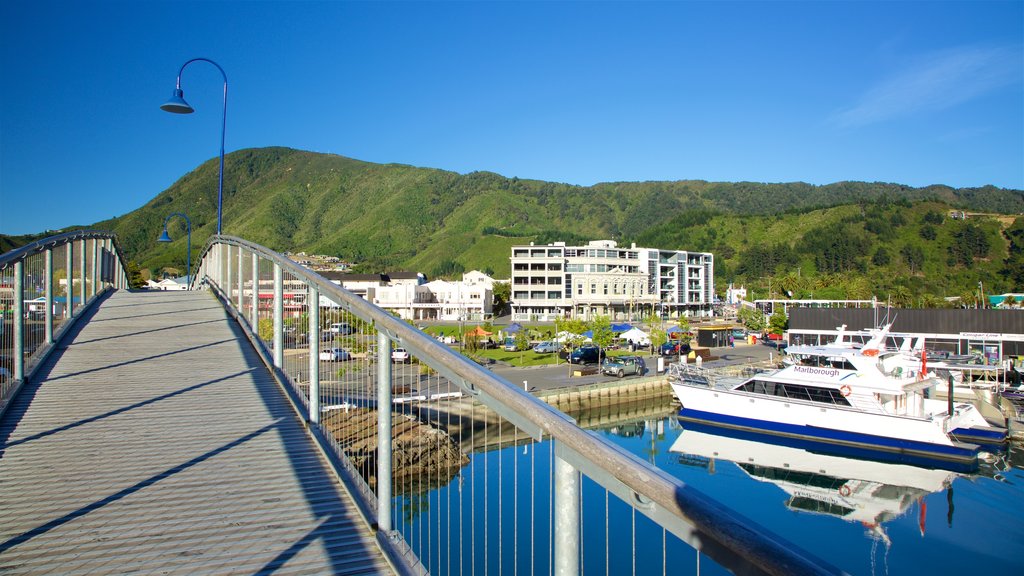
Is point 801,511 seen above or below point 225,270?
below

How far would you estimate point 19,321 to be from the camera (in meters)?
6.95

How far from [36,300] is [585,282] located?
73.3 m

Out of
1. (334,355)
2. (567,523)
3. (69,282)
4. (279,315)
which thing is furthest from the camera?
(69,282)

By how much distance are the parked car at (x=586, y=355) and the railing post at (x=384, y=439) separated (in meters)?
36.8

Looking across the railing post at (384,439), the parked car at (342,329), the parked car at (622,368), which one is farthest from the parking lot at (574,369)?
the railing post at (384,439)

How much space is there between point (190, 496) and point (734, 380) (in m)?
30.2

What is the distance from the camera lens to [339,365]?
6.18 metres

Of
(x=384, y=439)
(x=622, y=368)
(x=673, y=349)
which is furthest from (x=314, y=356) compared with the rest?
(x=673, y=349)

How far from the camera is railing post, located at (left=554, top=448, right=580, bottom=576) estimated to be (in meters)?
1.99

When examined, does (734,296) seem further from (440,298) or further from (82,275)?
(82,275)

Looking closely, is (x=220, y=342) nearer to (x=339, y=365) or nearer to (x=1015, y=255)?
(x=339, y=365)

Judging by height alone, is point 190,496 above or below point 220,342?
below

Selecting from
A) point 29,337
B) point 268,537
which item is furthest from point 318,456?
point 29,337

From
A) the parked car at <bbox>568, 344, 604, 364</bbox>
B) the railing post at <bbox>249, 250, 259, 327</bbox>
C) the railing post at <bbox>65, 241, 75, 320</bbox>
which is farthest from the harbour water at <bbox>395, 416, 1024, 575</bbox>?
the parked car at <bbox>568, 344, 604, 364</bbox>
